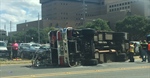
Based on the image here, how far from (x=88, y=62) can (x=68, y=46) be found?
1.87 metres

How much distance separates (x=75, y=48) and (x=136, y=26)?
60695mm

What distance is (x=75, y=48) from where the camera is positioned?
65.0ft

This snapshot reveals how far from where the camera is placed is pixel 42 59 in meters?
20.3

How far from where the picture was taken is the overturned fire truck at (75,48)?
19531mm

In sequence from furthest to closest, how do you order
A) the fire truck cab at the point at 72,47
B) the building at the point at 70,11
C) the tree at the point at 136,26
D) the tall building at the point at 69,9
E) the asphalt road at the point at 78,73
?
1. the tall building at the point at 69,9
2. the building at the point at 70,11
3. the tree at the point at 136,26
4. the fire truck cab at the point at 72,47
5. the asphalt road at the point at 78,73

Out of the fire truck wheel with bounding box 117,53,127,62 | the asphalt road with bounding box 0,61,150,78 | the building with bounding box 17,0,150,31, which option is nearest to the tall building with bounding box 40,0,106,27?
the building with bounding box 17,0,150,31

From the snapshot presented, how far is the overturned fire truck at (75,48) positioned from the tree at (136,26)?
56105 mm

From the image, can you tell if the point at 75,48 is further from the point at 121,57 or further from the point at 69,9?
the point at 69,9

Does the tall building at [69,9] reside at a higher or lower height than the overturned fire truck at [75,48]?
higher

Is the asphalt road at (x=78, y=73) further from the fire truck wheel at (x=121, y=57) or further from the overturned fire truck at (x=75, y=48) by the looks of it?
the fire truck wheel at (x=121, y=57)

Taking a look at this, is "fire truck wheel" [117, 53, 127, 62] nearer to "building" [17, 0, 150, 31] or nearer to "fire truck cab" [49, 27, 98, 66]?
"fire truck cab" [49, 27, 98, 66]

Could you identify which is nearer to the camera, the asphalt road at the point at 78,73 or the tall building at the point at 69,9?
the asphalt road at the point at 78,73

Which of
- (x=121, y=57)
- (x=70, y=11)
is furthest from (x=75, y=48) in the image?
(x=70, y=11)

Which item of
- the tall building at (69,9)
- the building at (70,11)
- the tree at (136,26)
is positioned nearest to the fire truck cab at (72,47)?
the tree at (136,26)
